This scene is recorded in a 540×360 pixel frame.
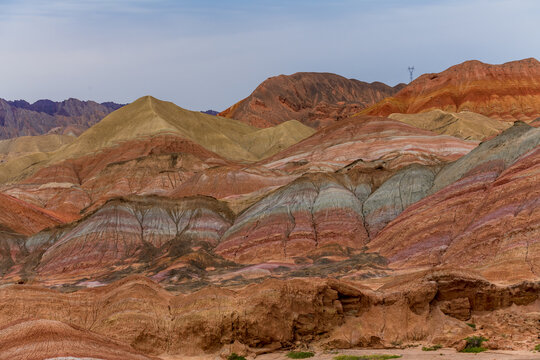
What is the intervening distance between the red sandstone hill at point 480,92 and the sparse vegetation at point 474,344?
125080 millimetres

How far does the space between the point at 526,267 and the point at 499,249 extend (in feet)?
12.9

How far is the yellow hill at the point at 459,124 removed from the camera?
110 metres

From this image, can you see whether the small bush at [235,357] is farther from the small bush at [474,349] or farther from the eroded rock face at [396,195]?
the eroded rock face at [396,195]

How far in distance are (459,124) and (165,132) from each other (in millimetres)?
62608

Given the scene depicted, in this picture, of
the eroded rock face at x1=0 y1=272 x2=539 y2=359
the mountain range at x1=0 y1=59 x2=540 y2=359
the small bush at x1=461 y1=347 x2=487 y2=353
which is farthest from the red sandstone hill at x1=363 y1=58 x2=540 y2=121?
the small bush at x1=461 y1=347 x2=487 y2=353

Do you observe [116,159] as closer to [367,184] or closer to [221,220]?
[221,220]

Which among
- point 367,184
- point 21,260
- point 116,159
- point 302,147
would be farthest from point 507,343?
point 116,159

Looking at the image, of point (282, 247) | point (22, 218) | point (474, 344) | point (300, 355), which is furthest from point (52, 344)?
point (22, 218)

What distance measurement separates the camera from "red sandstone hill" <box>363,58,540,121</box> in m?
141

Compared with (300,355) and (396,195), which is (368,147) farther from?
(300,355)

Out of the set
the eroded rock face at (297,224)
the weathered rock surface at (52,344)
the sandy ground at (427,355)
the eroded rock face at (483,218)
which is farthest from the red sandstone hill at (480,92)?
the weathered rock surface at (52,344)

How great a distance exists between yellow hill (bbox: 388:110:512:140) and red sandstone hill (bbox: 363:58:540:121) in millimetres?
15031

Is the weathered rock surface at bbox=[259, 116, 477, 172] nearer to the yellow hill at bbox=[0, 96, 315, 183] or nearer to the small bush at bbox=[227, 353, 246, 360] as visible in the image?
the yellow hill at bbox=[0, 96, 315, 183]

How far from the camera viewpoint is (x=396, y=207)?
52656 millimetres
